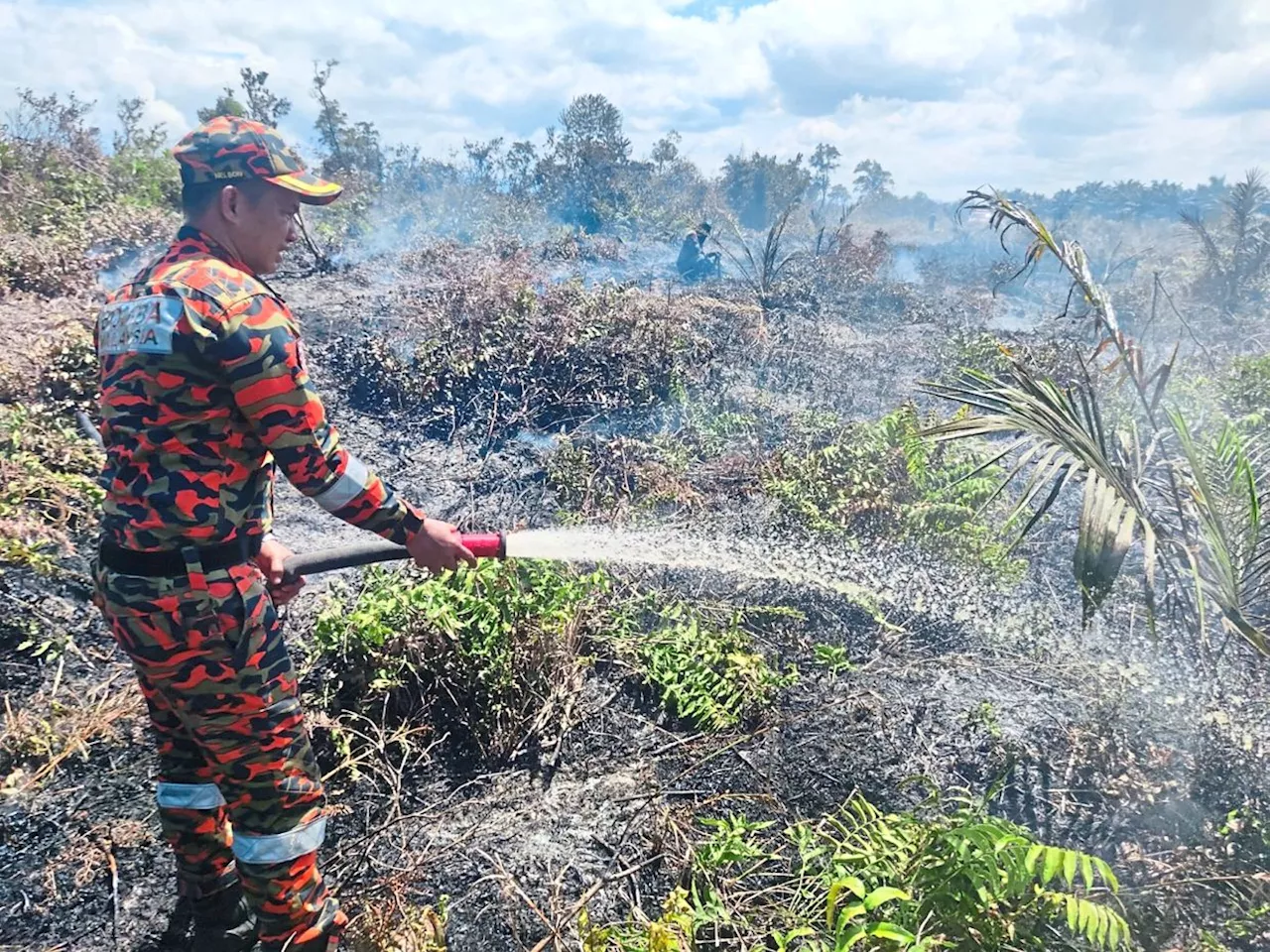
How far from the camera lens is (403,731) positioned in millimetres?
2840

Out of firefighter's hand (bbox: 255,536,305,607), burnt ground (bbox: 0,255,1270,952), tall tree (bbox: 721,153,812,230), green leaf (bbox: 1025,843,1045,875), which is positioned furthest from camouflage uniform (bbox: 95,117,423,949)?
tall tree (bbox: 721,153,812,230)

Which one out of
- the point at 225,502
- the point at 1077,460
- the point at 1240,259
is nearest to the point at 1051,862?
the point at 1077,460

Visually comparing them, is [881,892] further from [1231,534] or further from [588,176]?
[588,176]

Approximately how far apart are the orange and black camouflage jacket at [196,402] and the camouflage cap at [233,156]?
0.18 m

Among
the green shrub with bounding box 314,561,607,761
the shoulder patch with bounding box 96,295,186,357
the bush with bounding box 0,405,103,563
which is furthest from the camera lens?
the bush with bounding box 0,405,103,563

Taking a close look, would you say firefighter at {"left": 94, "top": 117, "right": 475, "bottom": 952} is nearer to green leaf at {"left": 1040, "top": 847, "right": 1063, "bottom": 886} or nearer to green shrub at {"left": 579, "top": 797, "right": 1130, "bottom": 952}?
green shrub at {"left": 579, "top": 797, "right": 1130, "bottom": 952}

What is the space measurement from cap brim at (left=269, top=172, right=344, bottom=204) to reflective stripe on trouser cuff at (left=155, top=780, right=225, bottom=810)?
5.32 ft

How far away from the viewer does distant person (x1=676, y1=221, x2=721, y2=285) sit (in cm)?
1220

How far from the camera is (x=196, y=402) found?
1737 mm

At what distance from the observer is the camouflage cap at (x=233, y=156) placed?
1819 mm

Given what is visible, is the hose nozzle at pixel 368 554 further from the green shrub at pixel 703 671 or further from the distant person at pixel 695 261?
the distant person at pixel 695 261

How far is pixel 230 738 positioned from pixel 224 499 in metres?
0.62

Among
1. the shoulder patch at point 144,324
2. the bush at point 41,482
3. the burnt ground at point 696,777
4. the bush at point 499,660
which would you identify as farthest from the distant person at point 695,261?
the shoulder patch at point 144,324

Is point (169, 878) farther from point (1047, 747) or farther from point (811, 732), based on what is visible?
point (1047, 747)
